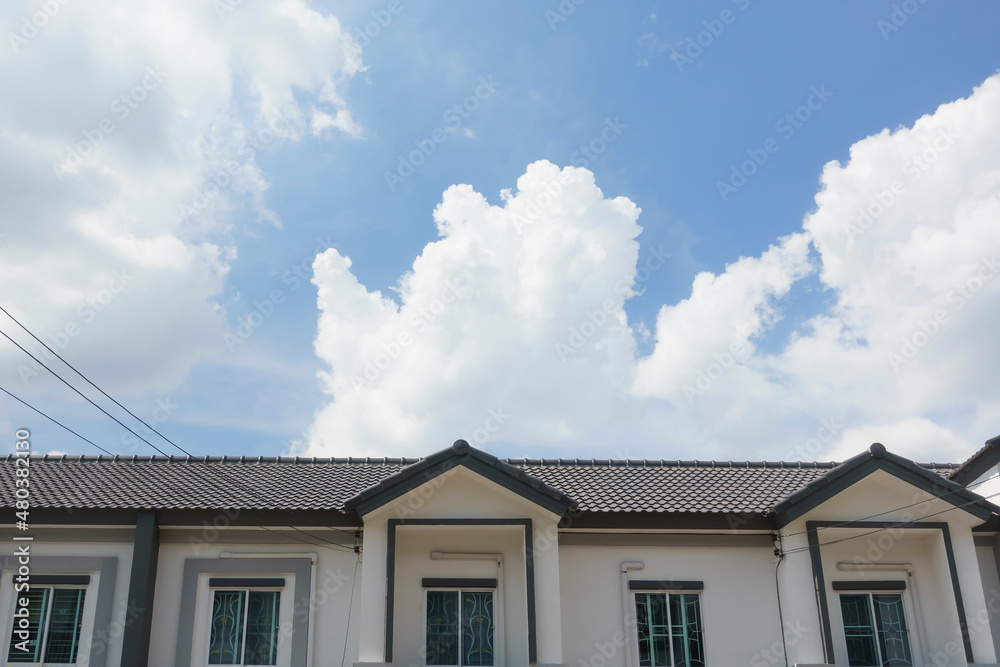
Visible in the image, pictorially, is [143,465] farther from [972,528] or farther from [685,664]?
[972,528]

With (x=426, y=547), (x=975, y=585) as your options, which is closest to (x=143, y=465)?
(x=426, y=547)

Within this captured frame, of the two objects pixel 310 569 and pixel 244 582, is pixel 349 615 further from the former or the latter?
pixel 244 582

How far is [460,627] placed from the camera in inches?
493

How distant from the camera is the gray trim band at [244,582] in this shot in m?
12.6

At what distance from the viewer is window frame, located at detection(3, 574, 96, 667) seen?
39.8ft

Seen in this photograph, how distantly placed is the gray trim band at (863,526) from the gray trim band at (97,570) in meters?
9.93

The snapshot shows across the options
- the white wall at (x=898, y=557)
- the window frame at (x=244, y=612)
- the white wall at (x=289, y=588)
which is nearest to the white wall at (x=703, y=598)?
the white wall at (x=898, y=557)

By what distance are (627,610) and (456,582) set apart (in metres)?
2.55

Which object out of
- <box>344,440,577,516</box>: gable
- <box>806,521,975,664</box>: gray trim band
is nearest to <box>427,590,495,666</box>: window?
<box>344,440,577,516</box>: gable

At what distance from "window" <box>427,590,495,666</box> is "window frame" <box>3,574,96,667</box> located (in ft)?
15.9

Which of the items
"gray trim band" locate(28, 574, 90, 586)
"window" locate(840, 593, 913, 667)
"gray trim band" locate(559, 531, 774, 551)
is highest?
"gray trim band" locate(559, 531, 774, 551)

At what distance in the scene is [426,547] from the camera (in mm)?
12859

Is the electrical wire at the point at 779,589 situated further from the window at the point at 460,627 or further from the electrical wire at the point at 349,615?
the electrical wire at the point at 349,615

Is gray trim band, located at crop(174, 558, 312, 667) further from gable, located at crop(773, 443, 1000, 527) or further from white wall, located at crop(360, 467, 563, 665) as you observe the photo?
gable, located at crop(773, 443, 1000, 527)
